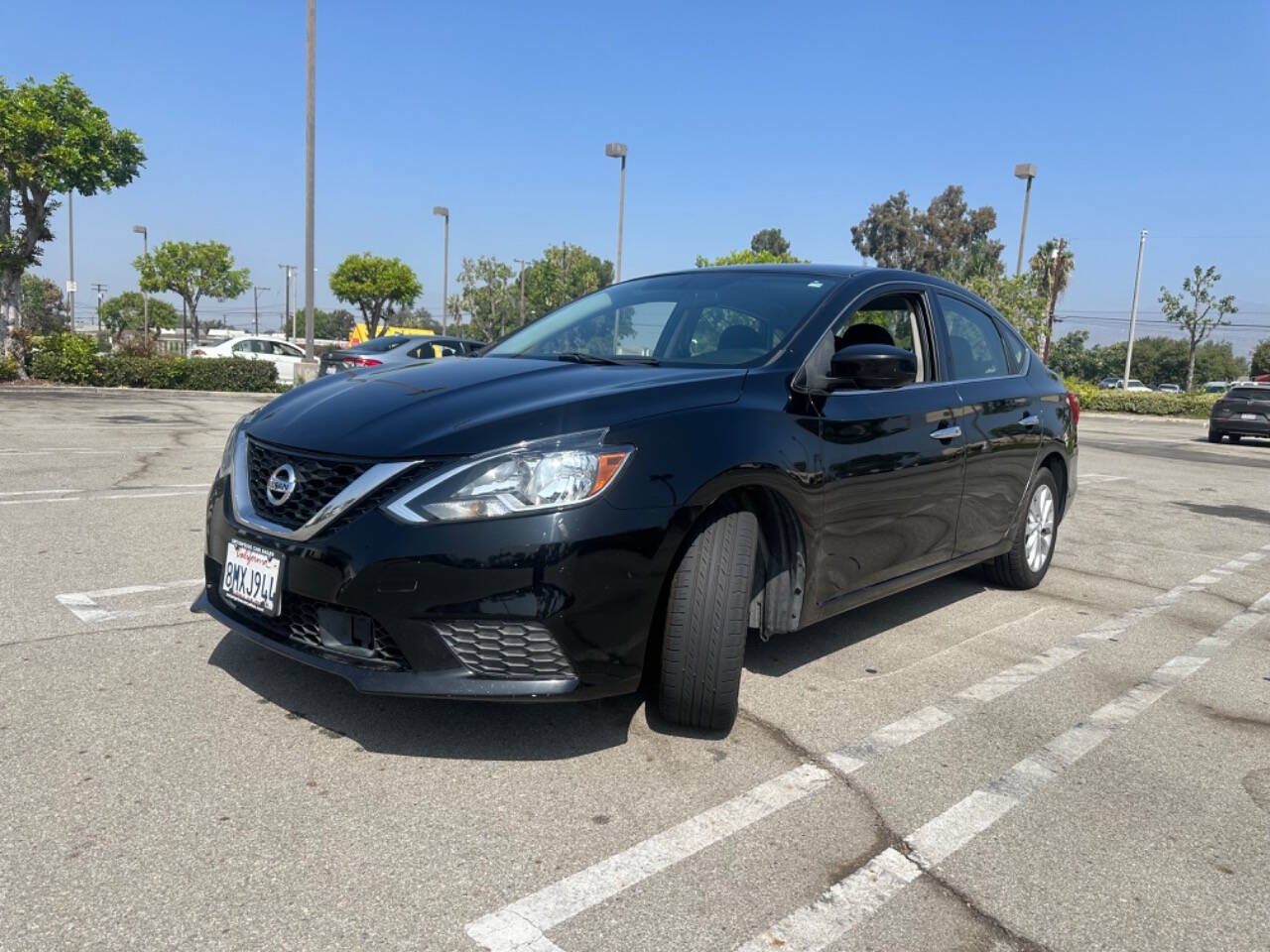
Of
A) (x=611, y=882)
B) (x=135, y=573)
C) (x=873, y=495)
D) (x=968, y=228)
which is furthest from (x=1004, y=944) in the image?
(x=968, y=228)

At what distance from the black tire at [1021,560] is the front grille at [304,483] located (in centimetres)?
366

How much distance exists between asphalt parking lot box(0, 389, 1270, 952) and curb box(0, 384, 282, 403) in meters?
15.7

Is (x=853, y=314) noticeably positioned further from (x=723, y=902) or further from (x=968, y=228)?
(x=968, y=228)

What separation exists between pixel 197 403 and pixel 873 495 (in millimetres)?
16699

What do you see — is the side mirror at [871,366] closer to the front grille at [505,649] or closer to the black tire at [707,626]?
the black tire at [707,626]

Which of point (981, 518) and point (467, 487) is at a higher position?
point (467, 487)

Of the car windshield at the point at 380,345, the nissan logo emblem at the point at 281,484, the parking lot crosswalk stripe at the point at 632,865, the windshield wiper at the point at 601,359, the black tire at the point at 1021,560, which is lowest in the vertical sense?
the parking lot crosswalk stripe at the point at 632,865

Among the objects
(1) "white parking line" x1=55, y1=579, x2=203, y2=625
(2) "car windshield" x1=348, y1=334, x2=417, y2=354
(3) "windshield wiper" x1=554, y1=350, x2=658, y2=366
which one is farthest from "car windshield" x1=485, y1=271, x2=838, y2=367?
(2) "car windshield" x1=348, y1=334, x2=417, y2=354

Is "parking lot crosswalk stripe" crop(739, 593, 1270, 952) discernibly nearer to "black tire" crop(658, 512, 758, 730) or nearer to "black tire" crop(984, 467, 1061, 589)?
"black tire" crop(658, 512, 758, 730)

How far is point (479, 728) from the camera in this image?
3.09 m

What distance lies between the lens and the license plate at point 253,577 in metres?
2.84

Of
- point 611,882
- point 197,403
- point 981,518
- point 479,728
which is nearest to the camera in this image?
point 611,882

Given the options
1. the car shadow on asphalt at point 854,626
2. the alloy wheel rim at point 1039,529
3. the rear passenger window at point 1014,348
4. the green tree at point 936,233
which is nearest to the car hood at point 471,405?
the car shadow on asphalt at point 854,626

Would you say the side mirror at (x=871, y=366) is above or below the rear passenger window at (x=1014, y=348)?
below
